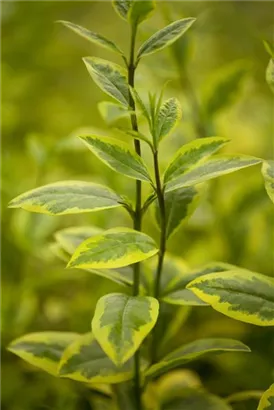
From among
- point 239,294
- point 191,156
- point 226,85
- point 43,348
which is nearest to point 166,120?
point 191,156

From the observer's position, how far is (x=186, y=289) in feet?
2.00

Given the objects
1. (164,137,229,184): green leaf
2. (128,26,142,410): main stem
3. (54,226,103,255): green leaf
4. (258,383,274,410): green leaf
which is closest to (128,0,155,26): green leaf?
(128,26,142,410): main stem

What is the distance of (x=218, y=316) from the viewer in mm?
891

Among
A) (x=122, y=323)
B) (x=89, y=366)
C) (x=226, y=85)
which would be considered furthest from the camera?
(x=226, y=85)

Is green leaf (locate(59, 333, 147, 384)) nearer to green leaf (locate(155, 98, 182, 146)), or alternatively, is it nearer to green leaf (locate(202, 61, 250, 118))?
green leaf (locate(155, 98, 182, 146))

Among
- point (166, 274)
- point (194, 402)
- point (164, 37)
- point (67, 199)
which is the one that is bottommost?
point (194, 402)

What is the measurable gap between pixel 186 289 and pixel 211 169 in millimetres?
129

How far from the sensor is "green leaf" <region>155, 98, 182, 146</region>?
0.52 m

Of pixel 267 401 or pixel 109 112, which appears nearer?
pixel 267 401

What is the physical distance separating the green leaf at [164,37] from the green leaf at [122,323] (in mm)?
204

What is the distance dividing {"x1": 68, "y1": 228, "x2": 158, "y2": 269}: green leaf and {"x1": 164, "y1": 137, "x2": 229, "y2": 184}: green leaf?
6 cm

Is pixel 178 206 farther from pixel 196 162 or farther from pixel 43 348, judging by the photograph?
pixel 43 348

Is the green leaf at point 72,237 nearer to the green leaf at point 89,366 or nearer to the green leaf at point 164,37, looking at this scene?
the green leaf at point 89,366

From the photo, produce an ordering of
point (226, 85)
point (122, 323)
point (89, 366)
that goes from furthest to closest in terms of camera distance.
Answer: point (226, 85) → point (89, 366) → point (122, 323)
